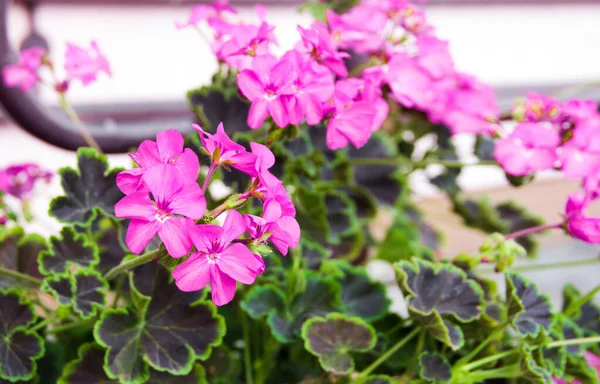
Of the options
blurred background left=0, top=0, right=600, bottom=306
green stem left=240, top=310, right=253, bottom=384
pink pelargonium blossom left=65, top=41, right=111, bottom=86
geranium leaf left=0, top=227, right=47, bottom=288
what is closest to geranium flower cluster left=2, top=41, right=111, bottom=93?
pink pelargonium blossom left=65, top=41, right=111, bottom=86

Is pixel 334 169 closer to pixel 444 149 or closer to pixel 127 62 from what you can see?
pixel 444 149

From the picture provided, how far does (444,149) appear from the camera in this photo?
30.4 inches

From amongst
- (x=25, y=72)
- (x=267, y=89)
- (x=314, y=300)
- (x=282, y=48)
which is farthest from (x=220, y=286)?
(x=282, y=48)

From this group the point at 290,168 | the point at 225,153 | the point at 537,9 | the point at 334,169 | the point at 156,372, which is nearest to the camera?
the point at 225,153

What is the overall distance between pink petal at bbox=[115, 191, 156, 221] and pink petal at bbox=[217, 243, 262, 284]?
41 mm

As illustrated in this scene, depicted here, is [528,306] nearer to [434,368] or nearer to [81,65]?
[434,368]

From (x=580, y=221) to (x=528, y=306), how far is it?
9 centimetres

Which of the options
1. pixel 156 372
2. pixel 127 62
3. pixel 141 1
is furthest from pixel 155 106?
pixel 156 372

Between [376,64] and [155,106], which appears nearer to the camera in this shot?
[376,64]

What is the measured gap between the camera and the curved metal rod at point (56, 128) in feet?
2.04

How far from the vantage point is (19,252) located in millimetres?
Result: 512

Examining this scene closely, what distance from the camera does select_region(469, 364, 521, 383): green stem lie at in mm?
465

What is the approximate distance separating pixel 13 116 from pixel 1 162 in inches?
39.8

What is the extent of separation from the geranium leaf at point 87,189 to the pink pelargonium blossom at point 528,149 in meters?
0.31
